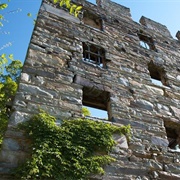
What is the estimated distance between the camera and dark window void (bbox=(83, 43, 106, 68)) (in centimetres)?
634

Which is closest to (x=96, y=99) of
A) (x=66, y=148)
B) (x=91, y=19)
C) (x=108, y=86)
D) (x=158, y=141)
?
(x=108, y=86)

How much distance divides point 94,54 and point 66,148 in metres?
3.34

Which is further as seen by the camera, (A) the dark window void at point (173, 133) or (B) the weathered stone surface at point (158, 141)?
(A) the dark window void at point (173, 133)

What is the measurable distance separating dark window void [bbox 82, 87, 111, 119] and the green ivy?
41.4 inches

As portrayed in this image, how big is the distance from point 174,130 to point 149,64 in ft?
7.57

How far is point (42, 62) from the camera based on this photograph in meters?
5.19

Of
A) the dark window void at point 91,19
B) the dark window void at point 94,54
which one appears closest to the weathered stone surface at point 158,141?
the dark window void at point 94,54

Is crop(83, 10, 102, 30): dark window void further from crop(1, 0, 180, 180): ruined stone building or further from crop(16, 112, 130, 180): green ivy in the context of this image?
crop(16, 112, 130, 180): green ivy

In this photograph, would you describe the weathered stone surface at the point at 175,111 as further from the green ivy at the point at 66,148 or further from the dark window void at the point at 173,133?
the green ivy at the point at 66,148

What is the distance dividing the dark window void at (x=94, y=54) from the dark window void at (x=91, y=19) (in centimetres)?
161

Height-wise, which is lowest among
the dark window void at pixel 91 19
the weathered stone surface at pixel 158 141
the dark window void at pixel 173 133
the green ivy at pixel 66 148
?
the green ivy at pixel 66 148

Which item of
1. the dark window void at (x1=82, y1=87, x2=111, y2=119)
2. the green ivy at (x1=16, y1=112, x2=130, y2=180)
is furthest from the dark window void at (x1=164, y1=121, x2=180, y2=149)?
the green ivy at (x1=16, y1=112, x2=130, y2=180)

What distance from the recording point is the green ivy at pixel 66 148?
337 centimetres

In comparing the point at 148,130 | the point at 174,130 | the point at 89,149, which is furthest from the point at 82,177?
the point at 174,130
